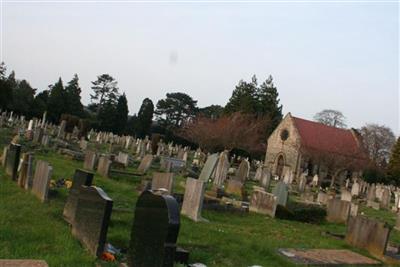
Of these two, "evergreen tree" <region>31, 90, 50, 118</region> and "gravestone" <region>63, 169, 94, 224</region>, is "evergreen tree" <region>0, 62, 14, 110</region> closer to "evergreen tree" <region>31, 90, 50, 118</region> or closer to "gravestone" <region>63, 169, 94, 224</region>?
"evergreen tree" <region>31, 90, 50, 118</region>

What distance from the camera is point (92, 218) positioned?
22.8ft

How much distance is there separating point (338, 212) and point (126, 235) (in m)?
9.42

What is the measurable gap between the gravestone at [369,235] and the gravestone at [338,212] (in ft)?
13.4

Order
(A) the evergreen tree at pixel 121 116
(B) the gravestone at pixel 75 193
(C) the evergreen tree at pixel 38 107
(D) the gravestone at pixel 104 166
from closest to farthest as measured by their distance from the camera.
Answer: (B) the gravestone at pixel 75 193 → (D) the gravestone at pixel 104 166 → (C) the evergreen tree at pixel 38 107 → (A) the evergreen tree at pixel 121 116

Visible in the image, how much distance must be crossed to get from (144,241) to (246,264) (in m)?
2.25

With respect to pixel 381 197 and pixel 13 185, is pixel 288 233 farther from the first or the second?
pixel 381 197

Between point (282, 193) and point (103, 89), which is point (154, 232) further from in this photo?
point (103, 89)

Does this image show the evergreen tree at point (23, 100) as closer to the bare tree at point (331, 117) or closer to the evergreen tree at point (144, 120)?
the evergreen tree at point (144, 120)

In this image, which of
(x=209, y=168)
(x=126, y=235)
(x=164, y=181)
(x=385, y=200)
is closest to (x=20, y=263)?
(x=126, y=235)

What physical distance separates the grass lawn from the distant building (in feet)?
120

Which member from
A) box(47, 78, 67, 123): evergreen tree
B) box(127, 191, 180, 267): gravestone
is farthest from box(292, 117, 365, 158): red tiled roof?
box(127, 191, 180, 267): gravestone

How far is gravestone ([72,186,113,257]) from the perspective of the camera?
6.55 m

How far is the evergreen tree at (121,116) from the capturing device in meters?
77.1

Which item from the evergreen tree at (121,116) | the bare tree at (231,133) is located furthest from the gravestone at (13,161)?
the evergreen tree at (121,116)
